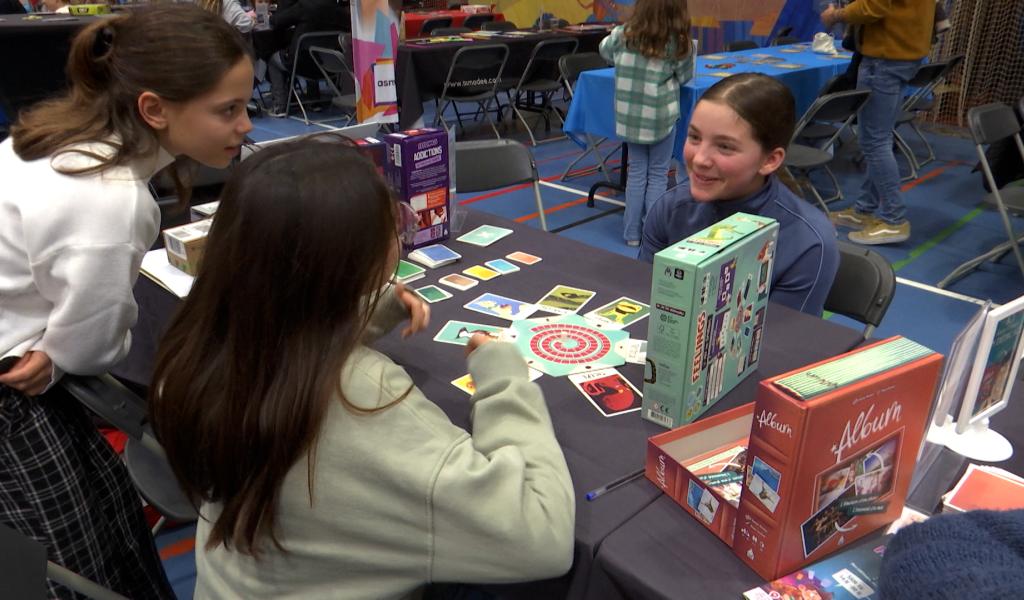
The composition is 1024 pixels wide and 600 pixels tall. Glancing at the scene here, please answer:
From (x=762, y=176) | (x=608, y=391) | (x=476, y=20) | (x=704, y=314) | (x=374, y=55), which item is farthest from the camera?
(x=476, y=20)

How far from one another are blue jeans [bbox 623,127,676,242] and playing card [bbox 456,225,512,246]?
1.99 metres

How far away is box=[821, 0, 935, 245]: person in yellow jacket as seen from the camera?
377cm

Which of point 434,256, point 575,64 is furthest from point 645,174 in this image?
point 434,256

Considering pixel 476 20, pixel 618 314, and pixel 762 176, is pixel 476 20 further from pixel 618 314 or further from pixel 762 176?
pixel 618 314

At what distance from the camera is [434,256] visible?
6.17ft

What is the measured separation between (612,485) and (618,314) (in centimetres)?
58

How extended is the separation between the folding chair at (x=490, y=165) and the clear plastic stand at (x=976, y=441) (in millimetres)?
2053

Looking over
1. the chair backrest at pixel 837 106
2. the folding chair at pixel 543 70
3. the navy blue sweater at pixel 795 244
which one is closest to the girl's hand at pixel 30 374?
the navy blue sweater at pixel 795 244

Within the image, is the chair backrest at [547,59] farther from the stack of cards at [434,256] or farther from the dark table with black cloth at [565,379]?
the stack of cards at [434,256]

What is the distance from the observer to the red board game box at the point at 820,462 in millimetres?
766

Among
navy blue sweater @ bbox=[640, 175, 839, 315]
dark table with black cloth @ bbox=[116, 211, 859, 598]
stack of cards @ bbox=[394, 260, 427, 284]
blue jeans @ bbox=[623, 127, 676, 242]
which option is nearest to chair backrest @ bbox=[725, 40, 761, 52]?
blue jeans @ bbox=[623, 127, 676, 242]

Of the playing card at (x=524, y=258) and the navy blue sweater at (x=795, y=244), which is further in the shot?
the playing card at (x=524, y=258)

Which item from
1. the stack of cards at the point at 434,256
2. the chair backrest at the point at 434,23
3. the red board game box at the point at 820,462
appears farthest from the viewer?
the chair backrest at the point at 434,23

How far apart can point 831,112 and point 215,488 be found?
161 inches
